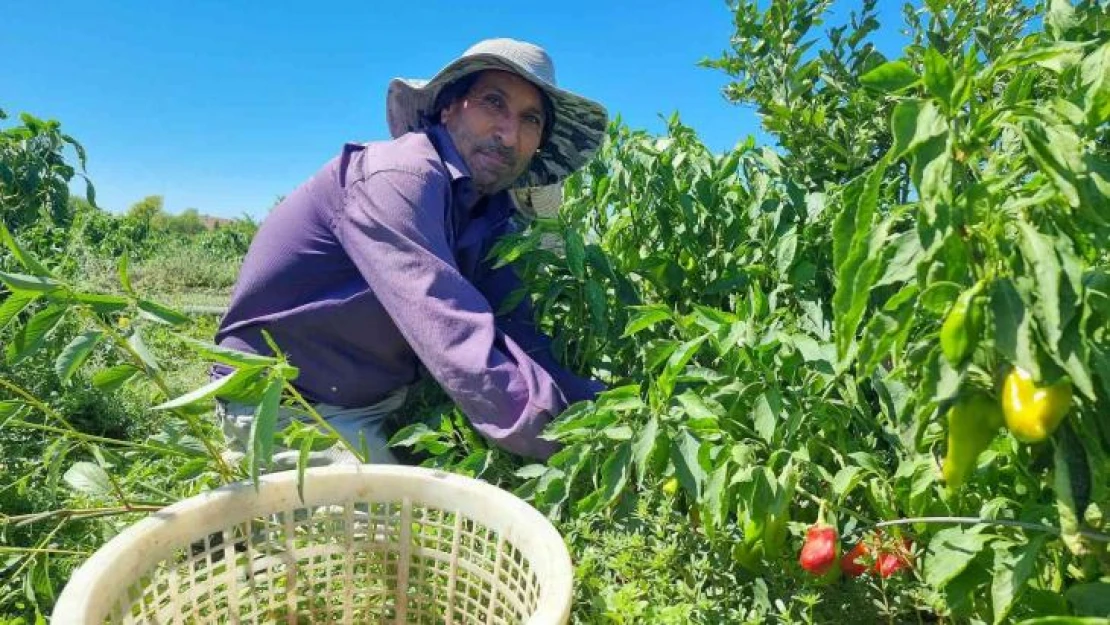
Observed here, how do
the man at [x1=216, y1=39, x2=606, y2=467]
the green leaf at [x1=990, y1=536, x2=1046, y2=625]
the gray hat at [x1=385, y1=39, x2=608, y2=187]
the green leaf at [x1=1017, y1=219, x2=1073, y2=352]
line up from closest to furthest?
1. the green leaf at [x1=1017, y1=219, x2=1073, y2=352]
2. the green leaf at [x1=990, y1=536, x2=1046, y2=625]
3. the man at [x1=216, y1=39, x2=606, y2=467]
4. the gray hat at [x1=385, y1=39, x2=608, y2=187]

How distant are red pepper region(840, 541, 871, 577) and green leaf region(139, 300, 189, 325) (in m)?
1.00

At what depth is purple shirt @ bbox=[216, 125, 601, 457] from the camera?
4.84 feet

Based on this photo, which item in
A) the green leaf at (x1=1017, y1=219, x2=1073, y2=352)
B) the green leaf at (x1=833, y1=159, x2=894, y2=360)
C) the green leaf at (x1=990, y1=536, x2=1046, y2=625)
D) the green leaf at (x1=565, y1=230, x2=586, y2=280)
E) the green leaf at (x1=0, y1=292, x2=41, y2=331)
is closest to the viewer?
the green leaf at (x1=1017, y1=219, x2=1073, y2=352)

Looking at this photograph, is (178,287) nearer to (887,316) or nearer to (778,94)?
(778,94)

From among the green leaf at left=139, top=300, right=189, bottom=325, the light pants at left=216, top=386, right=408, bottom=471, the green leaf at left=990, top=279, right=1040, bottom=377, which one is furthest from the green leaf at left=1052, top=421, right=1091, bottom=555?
the light pants at left=216, top=386, right=408, bottom=471

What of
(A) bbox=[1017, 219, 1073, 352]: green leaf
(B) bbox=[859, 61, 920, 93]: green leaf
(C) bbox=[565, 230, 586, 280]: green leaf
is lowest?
(A) bbox=[1017, 219, 1073, 352]: green leaf

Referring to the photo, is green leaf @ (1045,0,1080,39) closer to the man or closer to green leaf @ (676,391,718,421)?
green leaf @ (676,391,718,421)

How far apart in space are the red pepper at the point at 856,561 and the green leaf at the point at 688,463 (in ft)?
0.81

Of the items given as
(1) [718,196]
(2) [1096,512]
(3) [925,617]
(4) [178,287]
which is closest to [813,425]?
(2) [1096,512]

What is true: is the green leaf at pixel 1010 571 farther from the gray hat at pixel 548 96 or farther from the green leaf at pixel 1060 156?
the gray hat at pixel 548 96

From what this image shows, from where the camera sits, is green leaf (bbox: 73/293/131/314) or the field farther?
green leaf (bbox: 73/293/131/314)

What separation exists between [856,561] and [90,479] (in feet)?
3.95

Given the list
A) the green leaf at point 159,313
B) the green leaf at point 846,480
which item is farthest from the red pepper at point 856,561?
the green leaf at point 159,313

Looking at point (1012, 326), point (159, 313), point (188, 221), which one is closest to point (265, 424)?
point (159, 313)
